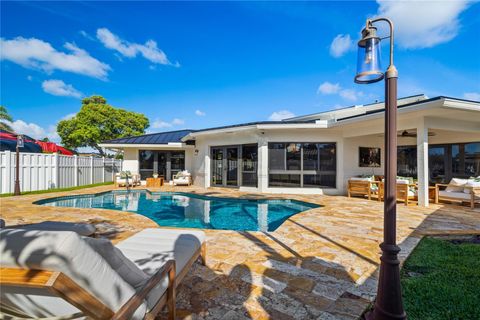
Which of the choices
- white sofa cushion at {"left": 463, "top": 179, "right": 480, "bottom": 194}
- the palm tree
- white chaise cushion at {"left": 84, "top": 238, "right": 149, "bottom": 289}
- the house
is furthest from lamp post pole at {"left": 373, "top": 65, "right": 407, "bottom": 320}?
the palm tree

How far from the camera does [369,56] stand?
2303 mm

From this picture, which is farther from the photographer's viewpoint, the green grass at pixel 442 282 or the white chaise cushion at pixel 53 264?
the green grass at pixel 442 282

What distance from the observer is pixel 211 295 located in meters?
2.55

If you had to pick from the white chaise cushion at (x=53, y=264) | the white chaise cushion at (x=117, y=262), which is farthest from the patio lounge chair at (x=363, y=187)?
the white chaise cushion at (x=53, y=264)

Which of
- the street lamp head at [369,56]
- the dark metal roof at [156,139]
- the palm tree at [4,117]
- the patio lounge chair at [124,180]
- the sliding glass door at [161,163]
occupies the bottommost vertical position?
the patio lounge chair at [124,180]

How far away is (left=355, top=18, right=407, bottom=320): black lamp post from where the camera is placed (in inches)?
75.4

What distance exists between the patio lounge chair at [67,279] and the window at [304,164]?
31.9 feet

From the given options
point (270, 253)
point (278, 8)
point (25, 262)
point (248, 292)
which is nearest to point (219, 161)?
point (278, 8)

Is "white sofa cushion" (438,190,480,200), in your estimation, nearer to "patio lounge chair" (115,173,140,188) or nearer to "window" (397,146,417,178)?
"window" (397,146,417,178)

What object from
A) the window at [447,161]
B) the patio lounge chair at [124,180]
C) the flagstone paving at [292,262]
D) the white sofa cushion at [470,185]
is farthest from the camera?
the patio lounge chair at [124,180]

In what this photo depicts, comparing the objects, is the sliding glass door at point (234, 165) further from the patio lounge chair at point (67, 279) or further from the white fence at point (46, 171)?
the patio lounge chair at point (67, 279)

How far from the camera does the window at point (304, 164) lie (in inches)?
432

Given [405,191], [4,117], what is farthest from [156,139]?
[405,191]

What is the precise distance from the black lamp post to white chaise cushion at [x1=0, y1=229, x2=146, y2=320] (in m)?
1.97
